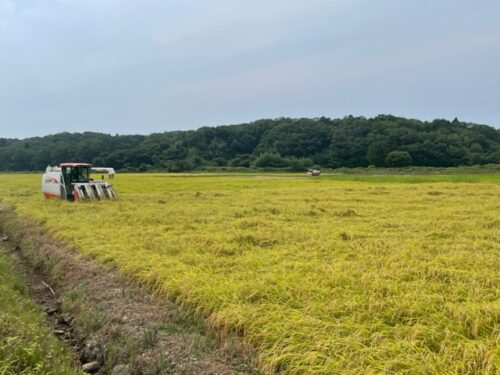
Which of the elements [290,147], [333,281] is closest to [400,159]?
[290,147]

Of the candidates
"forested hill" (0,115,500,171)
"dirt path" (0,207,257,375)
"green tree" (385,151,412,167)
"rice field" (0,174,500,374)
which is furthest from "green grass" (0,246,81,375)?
"forested hill" (0,115,500,171)

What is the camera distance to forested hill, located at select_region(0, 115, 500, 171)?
78931 mm

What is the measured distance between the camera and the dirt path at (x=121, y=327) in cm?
474

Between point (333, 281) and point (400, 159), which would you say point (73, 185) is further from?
point (400, 159)

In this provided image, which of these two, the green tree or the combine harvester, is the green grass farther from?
the green tree

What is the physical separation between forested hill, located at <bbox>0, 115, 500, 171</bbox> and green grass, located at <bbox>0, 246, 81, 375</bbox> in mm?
77556

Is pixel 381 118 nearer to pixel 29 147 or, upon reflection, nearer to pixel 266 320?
pixel 29 147

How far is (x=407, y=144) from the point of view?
269 ft

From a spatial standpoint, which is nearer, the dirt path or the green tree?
the dirt path

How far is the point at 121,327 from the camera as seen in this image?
5758 mm

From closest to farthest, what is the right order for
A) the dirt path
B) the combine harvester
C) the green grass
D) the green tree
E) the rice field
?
the rice field, the green grass, the dirt path, the combine harvester, the green tree

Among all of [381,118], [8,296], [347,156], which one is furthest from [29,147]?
[8,296]

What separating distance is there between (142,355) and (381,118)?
10259 cm

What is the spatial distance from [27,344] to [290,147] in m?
97.9
